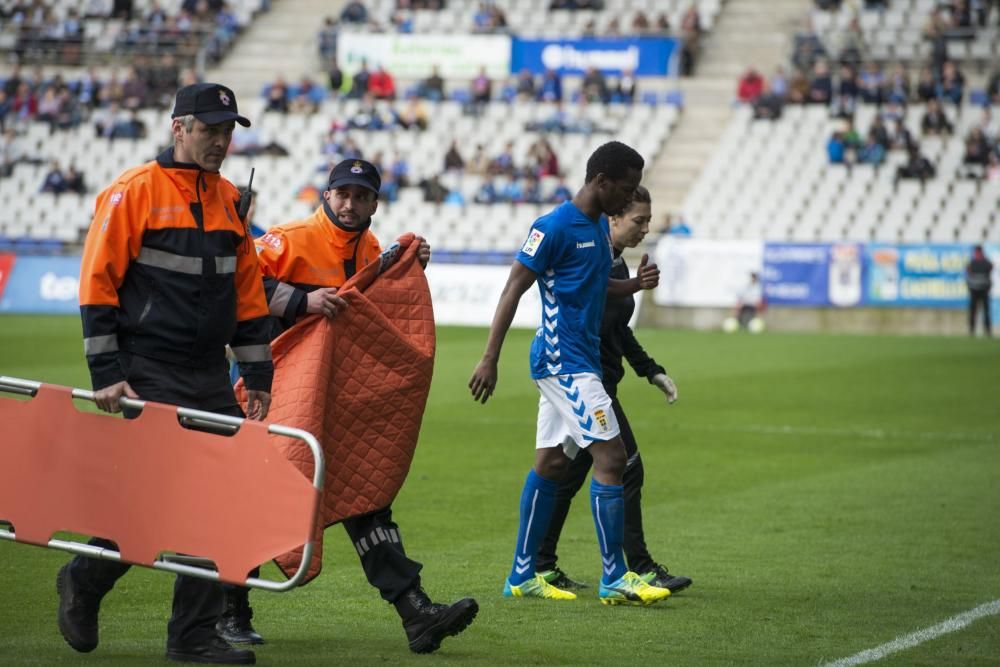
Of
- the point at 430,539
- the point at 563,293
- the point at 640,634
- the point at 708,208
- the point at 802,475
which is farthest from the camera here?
the point at 708,208

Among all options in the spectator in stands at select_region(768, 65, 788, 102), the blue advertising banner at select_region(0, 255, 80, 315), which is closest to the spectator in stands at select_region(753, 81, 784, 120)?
the spectator in stands at select_region(768, 65, 788, 102)

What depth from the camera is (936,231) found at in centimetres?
3331

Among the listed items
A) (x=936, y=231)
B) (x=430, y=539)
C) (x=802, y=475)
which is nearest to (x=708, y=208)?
(x=936, y=231)

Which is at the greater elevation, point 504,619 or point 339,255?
point 339,255

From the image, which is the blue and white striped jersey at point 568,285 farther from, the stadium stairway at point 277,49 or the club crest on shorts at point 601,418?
the stadium stairway at point 277,49

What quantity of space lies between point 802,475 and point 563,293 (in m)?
6.02

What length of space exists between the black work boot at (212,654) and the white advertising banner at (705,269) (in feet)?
90.0

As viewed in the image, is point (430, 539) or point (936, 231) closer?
point (430, 539)

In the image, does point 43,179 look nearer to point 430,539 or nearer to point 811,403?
point 811,403

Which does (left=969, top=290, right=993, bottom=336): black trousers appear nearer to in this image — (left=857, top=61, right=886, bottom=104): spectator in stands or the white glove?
(left=857, top=61, right=886, bottom=104): spectator in stands

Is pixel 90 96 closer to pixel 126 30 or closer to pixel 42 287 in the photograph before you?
pixel 126 30

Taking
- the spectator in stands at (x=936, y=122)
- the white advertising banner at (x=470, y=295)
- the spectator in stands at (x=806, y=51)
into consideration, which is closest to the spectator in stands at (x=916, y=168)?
the spectator in stands at (x=936, y=122)

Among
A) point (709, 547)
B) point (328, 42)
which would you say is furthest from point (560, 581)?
point (328, 42)

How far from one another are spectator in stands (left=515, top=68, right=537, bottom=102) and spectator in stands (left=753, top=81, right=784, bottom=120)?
6011mm
